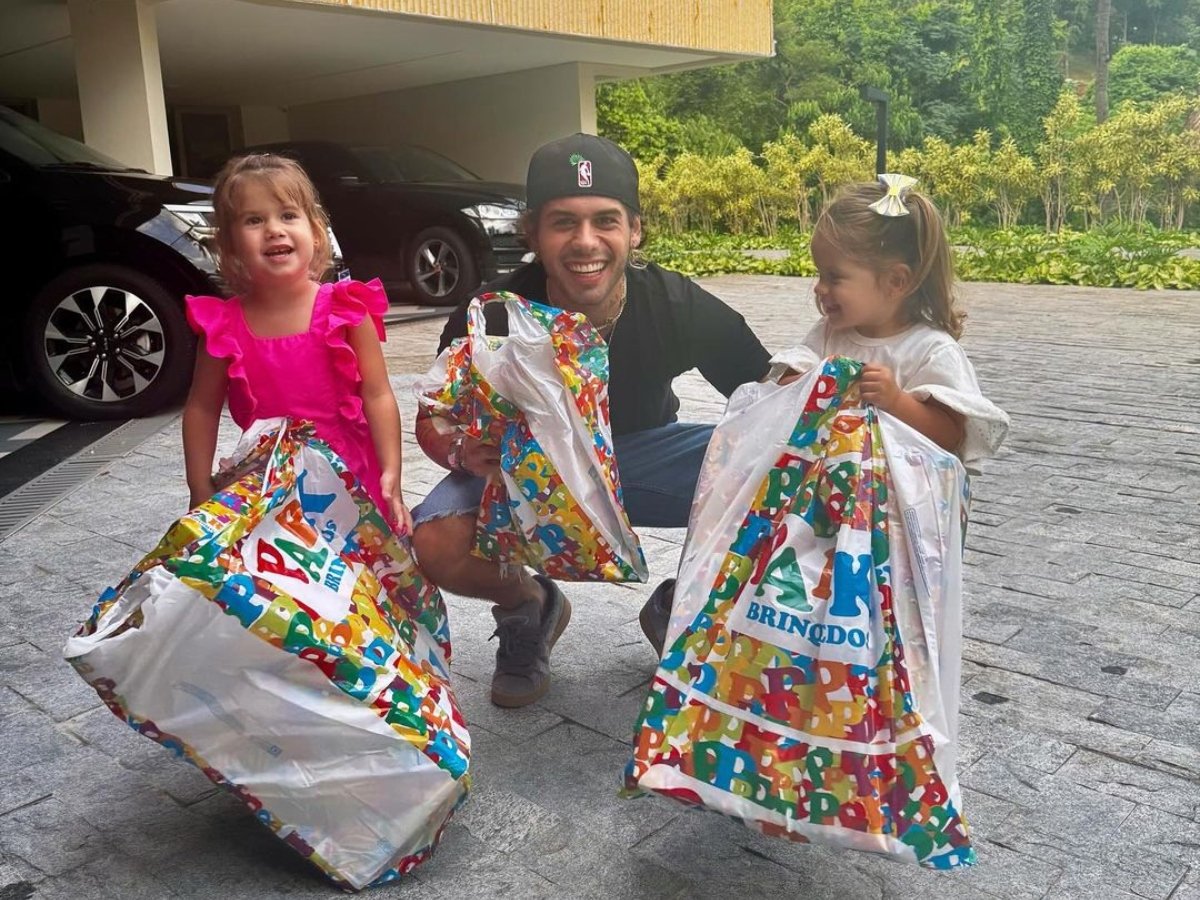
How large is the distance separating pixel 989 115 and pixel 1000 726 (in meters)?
41.4

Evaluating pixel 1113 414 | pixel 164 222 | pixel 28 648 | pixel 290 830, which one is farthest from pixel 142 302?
pixel 1113 414

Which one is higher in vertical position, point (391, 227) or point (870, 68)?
point (870, 68)

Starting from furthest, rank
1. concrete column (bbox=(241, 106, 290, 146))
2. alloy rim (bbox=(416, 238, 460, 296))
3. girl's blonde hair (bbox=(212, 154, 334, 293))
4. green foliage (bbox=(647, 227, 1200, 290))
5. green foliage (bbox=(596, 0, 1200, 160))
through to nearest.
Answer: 1. green foliage (bbox=(596, 0, 1200, 160))
2. concrete column (bbox=(241, 106, 290, 146))
3. green foliage (bbox=(647, 227, 1200, 290))
4. alloy rim (bbox=(416, 238, 460, 296))
5. girl's blonde hair (bbox=(212, 154, 334, 293))

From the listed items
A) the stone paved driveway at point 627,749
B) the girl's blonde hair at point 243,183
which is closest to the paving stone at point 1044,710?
the stone paved driveway at point 627,749

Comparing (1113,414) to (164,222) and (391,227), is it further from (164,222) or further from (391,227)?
(391,227)

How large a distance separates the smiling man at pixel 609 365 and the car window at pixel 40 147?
4563mm

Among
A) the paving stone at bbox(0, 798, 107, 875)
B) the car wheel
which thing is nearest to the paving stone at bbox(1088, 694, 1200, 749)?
the paving stone at bbox(0, 798, 107, 875)

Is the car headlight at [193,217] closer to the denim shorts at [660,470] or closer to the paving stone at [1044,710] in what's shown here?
the denim shorts at [660,470]

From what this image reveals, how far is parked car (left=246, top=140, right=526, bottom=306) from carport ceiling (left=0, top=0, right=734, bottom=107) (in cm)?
124

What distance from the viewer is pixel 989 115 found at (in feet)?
131

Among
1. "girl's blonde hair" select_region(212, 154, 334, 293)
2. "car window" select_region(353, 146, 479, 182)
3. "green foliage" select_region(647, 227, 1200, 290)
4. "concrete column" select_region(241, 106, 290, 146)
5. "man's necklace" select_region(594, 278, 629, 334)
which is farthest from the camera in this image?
"concrete column" select_region(241, 106, 290, 146)

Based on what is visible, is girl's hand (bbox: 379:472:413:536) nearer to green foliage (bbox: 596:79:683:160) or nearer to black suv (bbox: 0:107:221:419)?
black suv (bbox: 0:107:221:419)

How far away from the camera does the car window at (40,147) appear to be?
6.20m

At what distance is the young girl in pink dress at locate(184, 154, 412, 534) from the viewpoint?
7.75 ft
